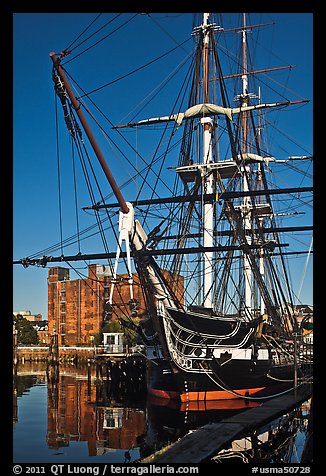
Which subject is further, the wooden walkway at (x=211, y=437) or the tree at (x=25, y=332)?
the tree at (x=25, y=332)

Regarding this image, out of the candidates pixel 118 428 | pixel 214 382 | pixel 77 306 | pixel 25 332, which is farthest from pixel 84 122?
pixel 25 332

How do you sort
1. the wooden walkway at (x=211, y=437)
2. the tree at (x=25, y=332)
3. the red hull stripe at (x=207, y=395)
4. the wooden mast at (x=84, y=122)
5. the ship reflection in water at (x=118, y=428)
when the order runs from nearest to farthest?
1. the wooden walkway at (x=211, y=437)
2. the ship reflection in water at (x=118, y=428)
3. the wooden mast at (x=84, y=122)
4. the red hull stripe at (x=207, y=395)
5. the tree at (x=25, y=332)

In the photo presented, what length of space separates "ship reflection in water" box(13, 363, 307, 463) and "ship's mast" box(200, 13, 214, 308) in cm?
513

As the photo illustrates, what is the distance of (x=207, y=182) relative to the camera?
27.3 m

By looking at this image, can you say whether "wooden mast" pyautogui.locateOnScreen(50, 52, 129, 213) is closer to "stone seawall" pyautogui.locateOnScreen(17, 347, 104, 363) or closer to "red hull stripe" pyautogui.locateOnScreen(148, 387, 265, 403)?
"red hull stripe" pyautogui.locateOnScreen(148, 387, 265, 403)

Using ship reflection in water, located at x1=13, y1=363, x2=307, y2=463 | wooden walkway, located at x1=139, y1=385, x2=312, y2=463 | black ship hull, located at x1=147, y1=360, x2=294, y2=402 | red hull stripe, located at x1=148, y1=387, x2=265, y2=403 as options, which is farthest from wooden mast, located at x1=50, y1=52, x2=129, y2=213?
red hull stripe, located at x1=148, y1=387, x2=265, y2=403

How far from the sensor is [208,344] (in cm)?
2455

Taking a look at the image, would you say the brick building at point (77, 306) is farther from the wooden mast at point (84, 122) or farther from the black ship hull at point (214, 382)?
the wooden mast at point (84, 122)

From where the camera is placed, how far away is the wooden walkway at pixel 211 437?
9.39 metres

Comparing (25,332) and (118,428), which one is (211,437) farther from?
(25,332)

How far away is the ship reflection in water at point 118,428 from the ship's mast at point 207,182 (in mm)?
5135

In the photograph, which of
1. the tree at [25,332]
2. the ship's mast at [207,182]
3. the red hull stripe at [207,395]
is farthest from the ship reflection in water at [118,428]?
the tree at [25,332]
